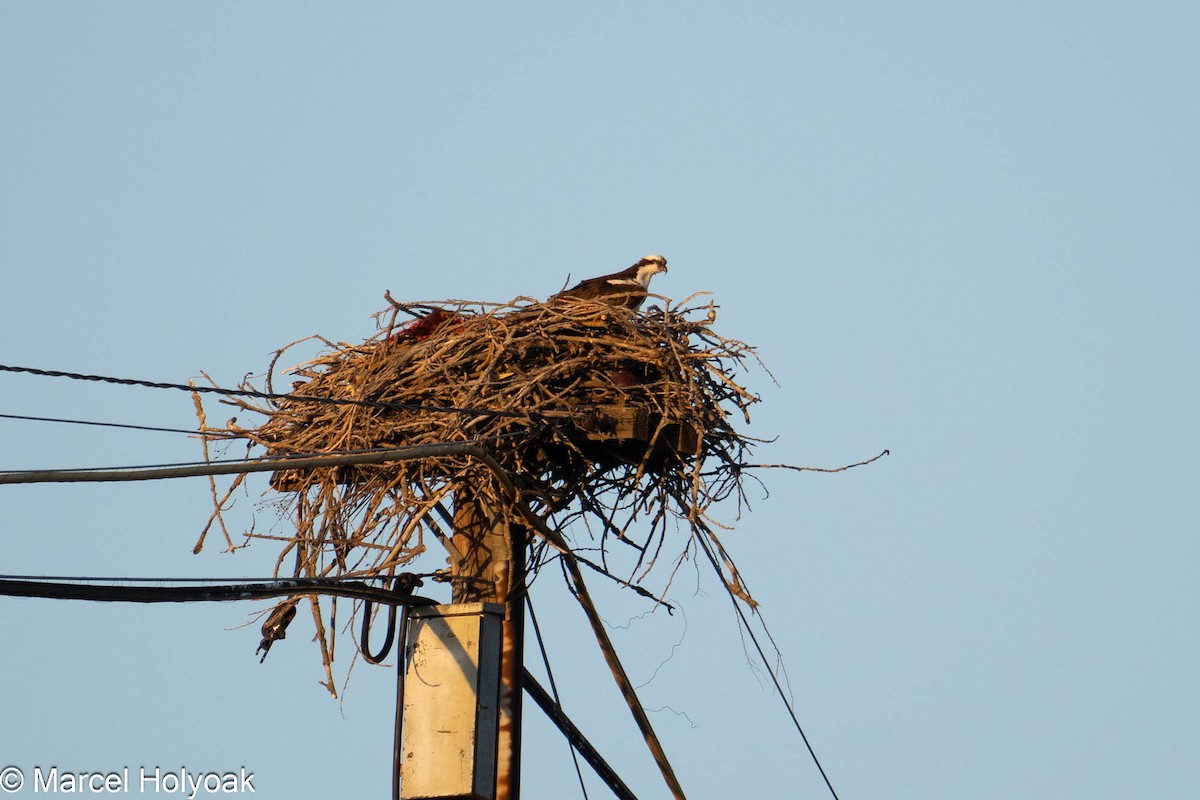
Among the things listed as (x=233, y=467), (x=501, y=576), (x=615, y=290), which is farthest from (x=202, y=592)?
(x=615, y=290)

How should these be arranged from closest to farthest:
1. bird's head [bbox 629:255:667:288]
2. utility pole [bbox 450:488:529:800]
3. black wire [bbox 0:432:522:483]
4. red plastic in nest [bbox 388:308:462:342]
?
black wire [bbox 0:432:522:483] < utility pole [bbox 450:488:529:800] < red plastic in nest [bbox 388:308:462:342] < bird's head [bbox 629:255:667:288]

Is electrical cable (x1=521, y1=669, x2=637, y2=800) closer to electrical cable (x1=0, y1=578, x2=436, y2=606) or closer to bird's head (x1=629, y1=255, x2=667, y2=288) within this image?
electrical cable (x1=0, y1=578, x2=436, y2=606)

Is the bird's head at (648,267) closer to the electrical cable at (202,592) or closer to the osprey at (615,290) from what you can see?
the osprey at (615,290)

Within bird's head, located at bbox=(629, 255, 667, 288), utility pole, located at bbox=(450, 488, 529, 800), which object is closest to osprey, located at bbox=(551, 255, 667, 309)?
bird's head, located at bbox=(629, 255, 667, 288)

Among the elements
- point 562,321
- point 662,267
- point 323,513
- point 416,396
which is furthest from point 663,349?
point 662,267

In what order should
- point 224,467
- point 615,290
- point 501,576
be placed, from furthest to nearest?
point 615,290 → point 501,576 → point 224,467

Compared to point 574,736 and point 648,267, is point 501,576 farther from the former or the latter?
point 648,267

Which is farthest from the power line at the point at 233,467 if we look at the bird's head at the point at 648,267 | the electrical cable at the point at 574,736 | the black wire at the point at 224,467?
the bird's head at the point at 648,267

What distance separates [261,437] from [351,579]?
1599mm

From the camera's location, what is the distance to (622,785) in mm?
9141

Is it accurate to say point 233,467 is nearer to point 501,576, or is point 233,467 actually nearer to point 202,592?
point 202,592

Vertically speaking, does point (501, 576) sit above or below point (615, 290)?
below

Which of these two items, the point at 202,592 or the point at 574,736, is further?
the point at 574,736

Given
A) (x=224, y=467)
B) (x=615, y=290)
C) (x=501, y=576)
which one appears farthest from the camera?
(x=615, y=290)
